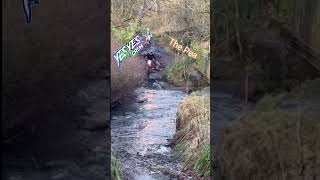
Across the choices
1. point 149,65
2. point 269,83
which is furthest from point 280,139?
point 149,65

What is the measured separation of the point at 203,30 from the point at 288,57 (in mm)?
774

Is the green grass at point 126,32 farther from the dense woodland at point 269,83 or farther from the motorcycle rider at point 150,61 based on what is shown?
the dense woodland at point 269,83

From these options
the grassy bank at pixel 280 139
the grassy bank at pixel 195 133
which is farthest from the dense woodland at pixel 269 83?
the grassy bank at pixel 195 133

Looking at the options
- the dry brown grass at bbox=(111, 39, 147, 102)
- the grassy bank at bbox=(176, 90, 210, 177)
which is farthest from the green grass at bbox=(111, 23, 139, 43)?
the grassy bank at bbox=(176, 90, 210, 177)

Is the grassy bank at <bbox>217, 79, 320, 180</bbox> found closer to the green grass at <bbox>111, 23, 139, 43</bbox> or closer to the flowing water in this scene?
the flowing water

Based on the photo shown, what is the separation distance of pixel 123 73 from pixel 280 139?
1.27 m

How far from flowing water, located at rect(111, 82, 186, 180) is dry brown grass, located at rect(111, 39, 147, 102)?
0.14 meters

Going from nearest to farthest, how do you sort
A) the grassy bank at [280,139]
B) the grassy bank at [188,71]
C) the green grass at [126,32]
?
the grassy bank at [280,139] → the green grass at [126,32] → the grassy bank at [188,71]

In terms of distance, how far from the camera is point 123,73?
4.02m

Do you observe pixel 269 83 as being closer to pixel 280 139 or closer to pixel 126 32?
pixel 280 139

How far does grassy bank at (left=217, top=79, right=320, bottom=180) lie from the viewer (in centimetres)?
330

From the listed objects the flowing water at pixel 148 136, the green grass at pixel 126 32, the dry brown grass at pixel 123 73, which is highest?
the green grass at pixel 126 32

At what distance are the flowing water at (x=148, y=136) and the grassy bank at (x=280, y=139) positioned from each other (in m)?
0.64

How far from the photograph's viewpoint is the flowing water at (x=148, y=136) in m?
3.99
